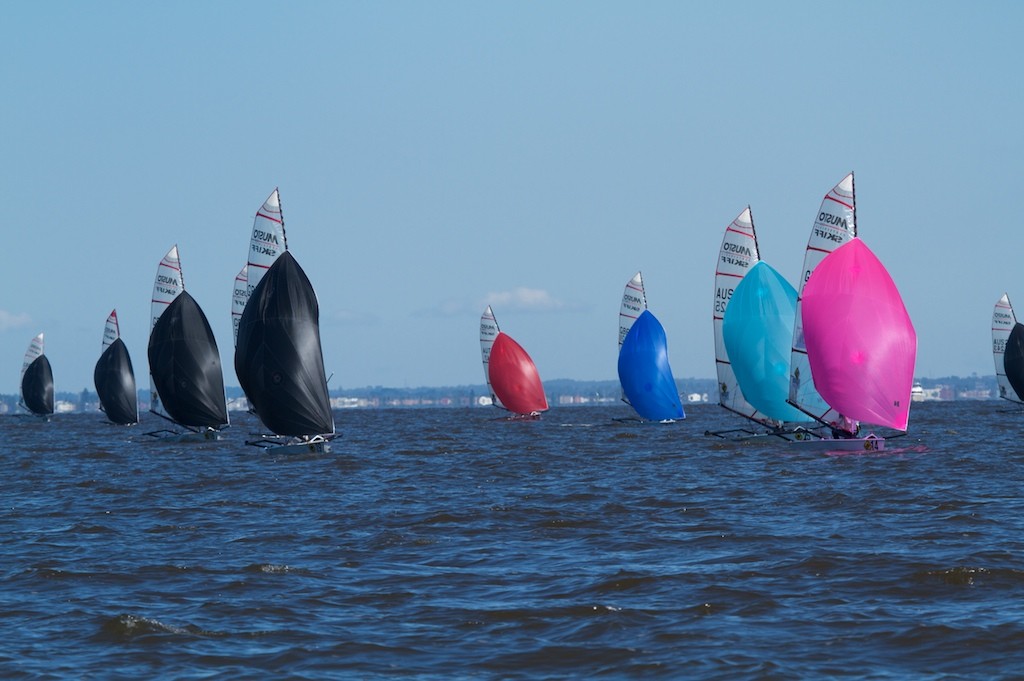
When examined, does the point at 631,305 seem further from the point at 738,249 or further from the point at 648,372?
the point at 738,249

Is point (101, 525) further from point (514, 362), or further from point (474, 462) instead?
point (514, 362)

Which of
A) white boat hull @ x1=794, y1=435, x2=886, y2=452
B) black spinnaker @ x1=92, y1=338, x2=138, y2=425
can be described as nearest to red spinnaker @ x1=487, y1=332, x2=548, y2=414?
black spinnaker @ x1=92, y1=338, x2=138, y2=425

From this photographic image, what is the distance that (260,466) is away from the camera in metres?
37.2

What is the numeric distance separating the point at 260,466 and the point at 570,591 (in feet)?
75.0

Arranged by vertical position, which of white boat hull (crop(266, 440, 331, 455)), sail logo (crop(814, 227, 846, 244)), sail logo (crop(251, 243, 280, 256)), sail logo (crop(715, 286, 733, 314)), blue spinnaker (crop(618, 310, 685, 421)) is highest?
sail logo (crop(251, 243, 280, 256))

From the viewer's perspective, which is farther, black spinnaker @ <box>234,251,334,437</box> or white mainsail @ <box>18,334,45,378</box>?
white mainsail @ <box>18,334,45,378</box>

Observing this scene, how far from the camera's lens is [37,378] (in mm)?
95000

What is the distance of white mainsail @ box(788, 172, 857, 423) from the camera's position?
3744cm

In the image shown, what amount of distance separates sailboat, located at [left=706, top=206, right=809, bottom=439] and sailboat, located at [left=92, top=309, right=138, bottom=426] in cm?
3653

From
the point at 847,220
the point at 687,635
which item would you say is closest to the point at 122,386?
the point at 847,220

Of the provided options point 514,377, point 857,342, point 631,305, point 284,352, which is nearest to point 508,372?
point 514,377

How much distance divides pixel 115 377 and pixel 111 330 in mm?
3425

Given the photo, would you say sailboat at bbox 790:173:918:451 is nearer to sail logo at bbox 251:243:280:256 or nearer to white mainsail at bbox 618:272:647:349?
sail logo at bbox 251:243:280:256

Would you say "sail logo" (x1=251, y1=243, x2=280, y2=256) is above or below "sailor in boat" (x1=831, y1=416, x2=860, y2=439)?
above
